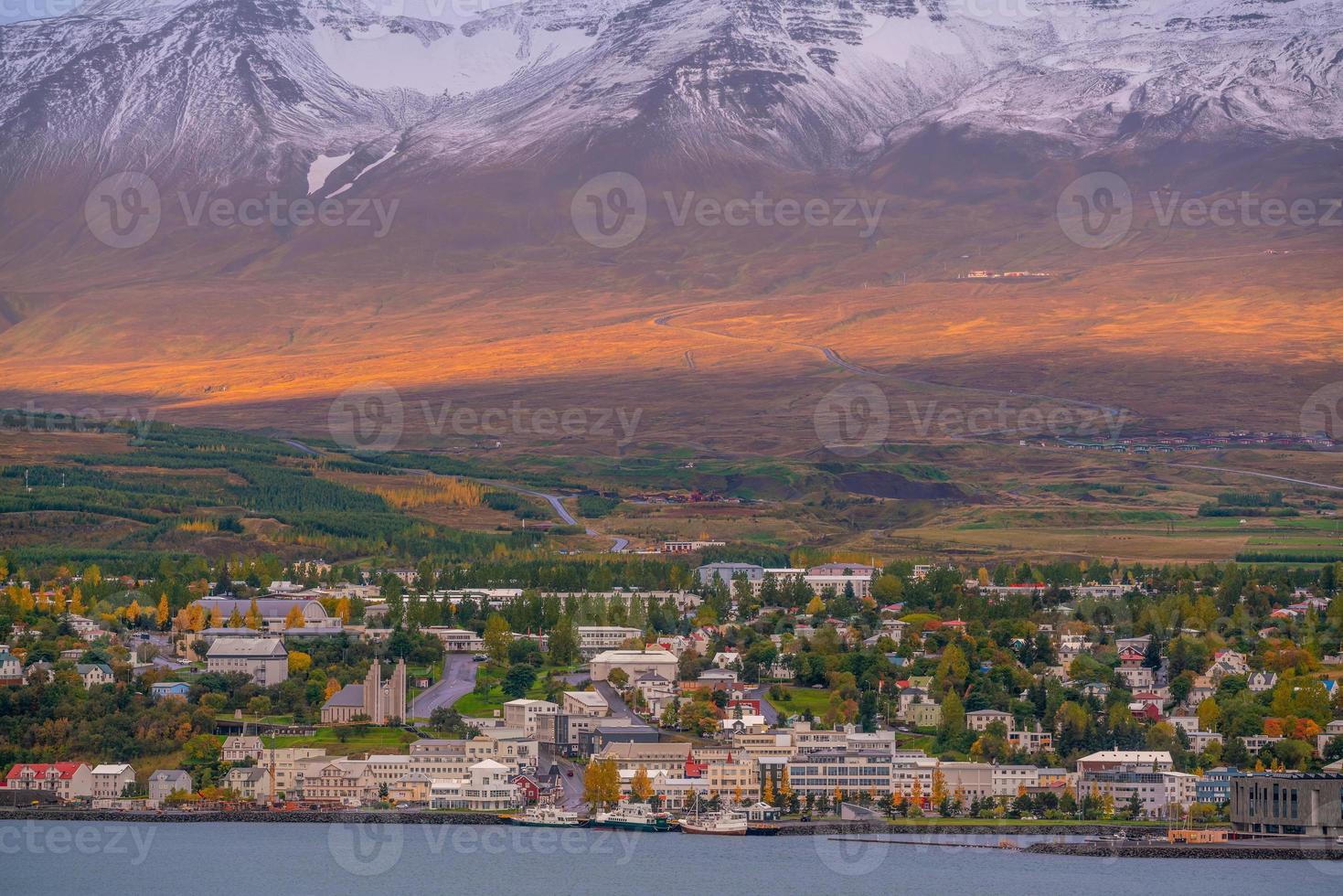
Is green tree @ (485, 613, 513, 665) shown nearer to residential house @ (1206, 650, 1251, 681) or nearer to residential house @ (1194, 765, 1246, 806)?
residential house @ (1206, 650, 1251, 681)

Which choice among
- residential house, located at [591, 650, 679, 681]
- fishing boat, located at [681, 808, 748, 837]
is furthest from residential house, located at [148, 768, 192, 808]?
residential house, located at [591, 650, 679, 681]

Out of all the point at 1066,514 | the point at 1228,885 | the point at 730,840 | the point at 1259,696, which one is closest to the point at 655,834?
the point at 730,840

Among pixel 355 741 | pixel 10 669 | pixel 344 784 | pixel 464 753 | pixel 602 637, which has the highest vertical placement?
pixel 602 637

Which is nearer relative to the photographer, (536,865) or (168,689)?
(536,865)

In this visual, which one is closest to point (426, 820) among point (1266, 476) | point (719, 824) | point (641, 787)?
point (641, 787)

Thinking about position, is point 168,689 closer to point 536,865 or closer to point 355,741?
point 355,741

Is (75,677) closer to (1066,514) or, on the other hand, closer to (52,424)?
(1066,514)
